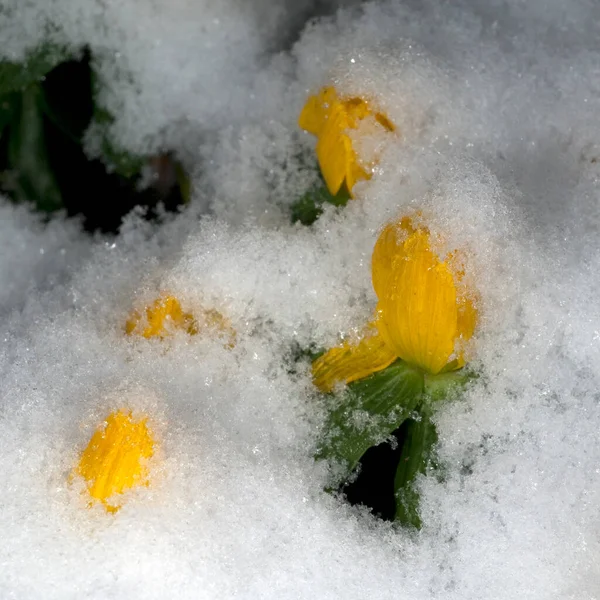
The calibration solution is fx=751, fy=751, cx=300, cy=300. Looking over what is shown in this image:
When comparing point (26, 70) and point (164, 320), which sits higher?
point (26, 70)

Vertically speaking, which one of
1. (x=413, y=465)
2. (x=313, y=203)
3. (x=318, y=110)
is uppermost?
(x=318, y=110)

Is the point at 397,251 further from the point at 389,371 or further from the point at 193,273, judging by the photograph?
the point at 193,273

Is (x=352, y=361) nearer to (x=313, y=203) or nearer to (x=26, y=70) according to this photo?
(x=313, y=203)

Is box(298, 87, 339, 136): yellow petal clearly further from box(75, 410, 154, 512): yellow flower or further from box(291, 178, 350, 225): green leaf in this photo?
box(75, 410, 154, 512): yellow flower

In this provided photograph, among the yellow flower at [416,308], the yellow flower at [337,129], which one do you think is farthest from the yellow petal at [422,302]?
the yellow flower at [337,129]

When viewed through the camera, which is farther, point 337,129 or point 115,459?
point 337,129

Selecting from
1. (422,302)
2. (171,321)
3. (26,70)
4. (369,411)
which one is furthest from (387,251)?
(26,70)

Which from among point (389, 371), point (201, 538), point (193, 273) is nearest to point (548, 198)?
point (389, 371)

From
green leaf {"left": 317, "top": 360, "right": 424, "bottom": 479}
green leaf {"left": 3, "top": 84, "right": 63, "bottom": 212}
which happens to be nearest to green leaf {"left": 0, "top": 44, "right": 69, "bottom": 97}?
green leaf {"left": 3, "top": 84, "right": 63, "bottom": 212}
